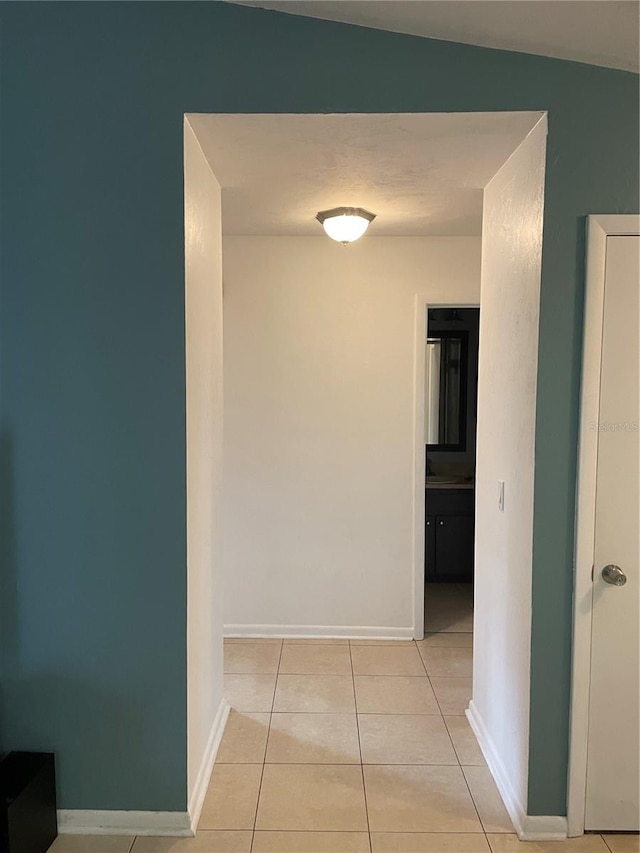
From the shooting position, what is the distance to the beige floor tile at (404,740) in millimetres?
2383

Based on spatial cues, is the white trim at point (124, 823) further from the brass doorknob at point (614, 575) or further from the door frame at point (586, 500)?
the brass doorknob at point (614, 575)

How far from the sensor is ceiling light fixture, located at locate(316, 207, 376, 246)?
9.04ft

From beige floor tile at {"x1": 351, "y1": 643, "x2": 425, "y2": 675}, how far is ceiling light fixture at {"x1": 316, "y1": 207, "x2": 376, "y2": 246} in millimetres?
2181

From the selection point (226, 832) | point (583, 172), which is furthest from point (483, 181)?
point (226, 832)

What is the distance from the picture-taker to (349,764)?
2342 mm

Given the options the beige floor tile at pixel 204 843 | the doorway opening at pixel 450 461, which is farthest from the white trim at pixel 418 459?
the beige floor tile at pixel 204 843

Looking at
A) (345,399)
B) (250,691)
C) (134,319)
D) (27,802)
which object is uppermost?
(134,319)

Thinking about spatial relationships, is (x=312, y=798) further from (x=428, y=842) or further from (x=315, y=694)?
(x=315, y=694)

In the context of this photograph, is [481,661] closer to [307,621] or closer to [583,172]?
[307,621]

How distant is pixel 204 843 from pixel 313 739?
0.68m

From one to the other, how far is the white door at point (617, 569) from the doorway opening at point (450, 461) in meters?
1.99

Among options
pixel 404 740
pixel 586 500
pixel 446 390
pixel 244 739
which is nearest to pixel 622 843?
pixel 404 740

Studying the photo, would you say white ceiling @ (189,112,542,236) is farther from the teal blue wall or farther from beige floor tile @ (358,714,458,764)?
beige floor tile @ (358,714,458,764)

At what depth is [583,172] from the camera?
1845mm
